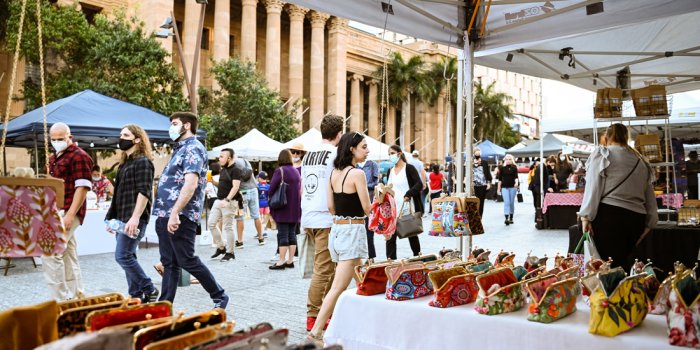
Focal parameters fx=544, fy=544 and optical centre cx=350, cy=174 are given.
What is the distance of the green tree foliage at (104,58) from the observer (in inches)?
881

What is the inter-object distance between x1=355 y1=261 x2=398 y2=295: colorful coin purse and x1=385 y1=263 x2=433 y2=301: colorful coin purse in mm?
124

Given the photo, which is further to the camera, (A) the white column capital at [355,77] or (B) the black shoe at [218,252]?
(A) the white column capital at [355,77]

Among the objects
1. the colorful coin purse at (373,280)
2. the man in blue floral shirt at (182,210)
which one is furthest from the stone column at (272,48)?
the colorful coin purse at (373,280)

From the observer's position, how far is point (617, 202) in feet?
15.6

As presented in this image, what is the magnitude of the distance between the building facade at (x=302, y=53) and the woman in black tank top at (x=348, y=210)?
17529 mm

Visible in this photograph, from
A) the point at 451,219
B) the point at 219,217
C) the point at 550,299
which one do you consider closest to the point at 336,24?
the point at 219,217

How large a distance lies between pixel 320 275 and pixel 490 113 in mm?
62125

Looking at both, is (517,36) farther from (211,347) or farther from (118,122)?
(118,122)

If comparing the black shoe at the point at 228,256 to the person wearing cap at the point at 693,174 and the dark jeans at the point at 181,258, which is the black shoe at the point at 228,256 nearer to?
the dark jeans at the point at 181,258

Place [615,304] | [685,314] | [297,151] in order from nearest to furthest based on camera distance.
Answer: [685,314]
[615,304]
[297,151]

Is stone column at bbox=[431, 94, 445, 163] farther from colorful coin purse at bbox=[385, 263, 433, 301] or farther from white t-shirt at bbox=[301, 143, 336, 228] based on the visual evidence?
colorful coin purse at bbox=[385, 263, 433, 301]

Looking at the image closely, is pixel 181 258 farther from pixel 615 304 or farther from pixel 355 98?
pixel 355 98

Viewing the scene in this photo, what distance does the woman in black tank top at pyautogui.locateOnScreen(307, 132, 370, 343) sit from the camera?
4414 millimetres

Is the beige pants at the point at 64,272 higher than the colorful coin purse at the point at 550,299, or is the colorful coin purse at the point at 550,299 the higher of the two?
the colorful coin purse at the point at 550,299
